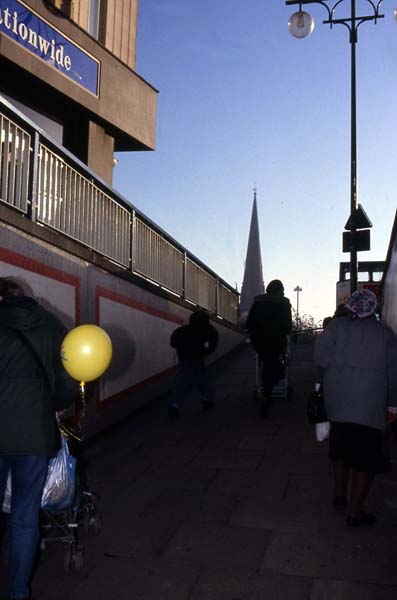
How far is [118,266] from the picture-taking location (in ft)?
29.4

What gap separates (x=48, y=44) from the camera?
12.0 meters

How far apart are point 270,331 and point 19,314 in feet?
19.1

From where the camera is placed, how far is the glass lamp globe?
1349 centimetres

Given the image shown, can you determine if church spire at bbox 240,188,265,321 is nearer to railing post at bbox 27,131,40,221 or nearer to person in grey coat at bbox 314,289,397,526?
railing post at bbox 27,131,40,221

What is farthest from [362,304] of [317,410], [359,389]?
[317,410]

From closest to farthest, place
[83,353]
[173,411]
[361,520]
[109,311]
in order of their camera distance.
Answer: [83,353], [361,520], [109,311], [173,411]

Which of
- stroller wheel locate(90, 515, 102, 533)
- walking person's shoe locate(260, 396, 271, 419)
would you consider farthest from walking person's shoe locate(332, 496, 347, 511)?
walking person's shoe locate(260, 396, 271, 419)

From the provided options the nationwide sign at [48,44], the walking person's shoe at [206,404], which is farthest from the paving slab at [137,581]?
the nationwide sign at [48,44]

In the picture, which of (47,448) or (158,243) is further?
(158,243)

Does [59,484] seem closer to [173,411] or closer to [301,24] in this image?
[173,411]

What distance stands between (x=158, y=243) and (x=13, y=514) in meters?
8.43

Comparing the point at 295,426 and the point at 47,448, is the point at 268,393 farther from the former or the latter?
the point at 47,448

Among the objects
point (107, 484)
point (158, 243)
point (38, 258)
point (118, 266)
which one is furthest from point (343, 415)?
point (158, 243)

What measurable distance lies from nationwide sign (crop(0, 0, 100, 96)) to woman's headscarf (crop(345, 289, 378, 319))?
8618mm
